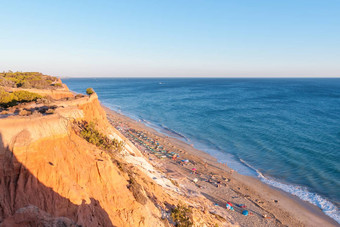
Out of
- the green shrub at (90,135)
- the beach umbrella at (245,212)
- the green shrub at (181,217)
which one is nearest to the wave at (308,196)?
the beach umbrella at (245,212)

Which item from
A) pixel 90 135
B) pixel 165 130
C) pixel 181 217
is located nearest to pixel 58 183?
pixel 90 135

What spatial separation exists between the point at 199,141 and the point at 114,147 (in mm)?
26695

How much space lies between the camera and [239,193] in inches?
1014

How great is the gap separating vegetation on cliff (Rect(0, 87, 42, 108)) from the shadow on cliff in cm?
1274

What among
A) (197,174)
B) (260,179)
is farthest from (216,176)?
(260,179)

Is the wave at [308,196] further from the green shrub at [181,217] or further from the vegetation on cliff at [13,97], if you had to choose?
the vegetation on cliff at [13,97]

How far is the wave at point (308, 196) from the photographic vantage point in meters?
22.8

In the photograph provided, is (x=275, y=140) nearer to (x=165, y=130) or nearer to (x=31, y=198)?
(x=165, y=130)

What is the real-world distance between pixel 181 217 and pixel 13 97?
793 inches

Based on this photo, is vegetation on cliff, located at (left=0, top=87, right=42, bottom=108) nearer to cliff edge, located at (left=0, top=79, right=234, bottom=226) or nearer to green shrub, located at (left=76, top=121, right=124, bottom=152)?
green shrub, located at (left=76, top=121, right=124, bottom=152)

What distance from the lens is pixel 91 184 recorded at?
40.0ft

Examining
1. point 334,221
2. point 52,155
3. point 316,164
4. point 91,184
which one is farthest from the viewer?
point 316,164

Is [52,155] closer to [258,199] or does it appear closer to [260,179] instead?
[258,199]

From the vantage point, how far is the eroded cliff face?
9.58 m
